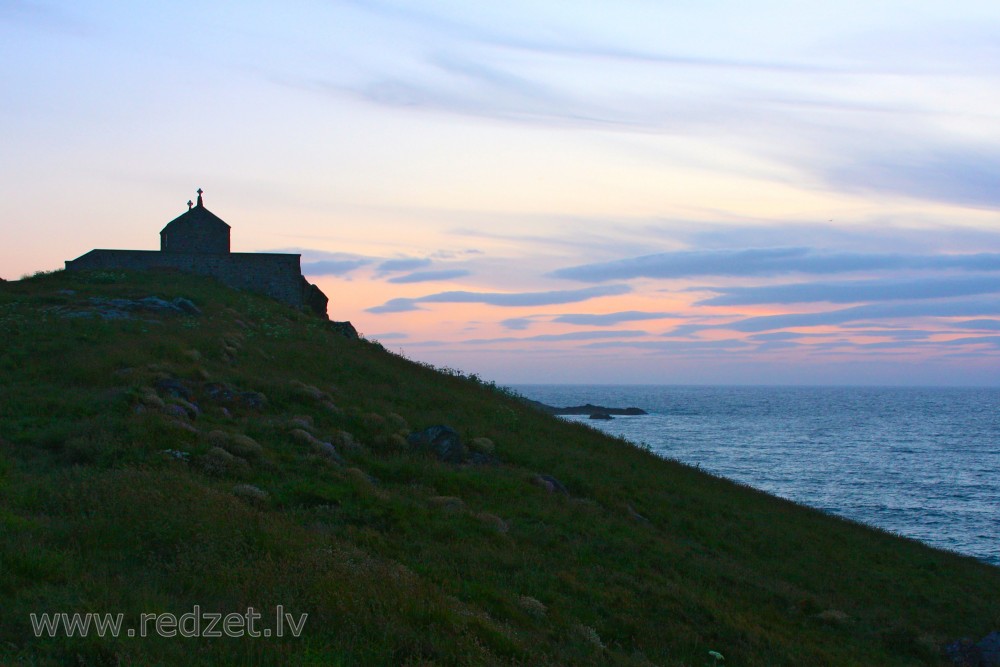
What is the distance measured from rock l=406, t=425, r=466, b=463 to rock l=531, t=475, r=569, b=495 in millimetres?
2131

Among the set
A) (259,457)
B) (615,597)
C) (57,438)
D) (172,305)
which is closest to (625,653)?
(615,597)

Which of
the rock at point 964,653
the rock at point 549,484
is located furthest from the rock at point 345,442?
the rock at point 964,653

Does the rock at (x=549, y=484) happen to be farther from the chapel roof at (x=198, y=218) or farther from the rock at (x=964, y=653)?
the chapel roof at (x=198, y=218)

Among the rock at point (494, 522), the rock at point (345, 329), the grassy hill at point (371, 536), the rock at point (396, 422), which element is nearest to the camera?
the grassy hill at point (371, 536)

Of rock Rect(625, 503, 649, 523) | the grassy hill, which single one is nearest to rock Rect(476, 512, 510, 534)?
the grassy hill

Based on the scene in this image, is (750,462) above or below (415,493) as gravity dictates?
below

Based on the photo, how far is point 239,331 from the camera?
31.5m

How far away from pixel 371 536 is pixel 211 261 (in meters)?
38.0

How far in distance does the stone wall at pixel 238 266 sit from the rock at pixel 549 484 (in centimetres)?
3024

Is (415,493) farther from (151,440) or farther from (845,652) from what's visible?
(845,652)

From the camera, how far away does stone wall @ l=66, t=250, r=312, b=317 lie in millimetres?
44781

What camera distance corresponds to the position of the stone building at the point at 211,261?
44.7 metres

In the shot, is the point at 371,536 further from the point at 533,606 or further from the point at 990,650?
the point at 990,650

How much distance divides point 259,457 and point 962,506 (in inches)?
1589
